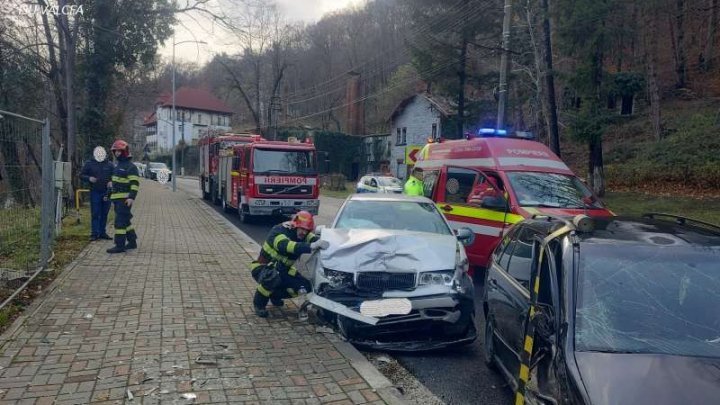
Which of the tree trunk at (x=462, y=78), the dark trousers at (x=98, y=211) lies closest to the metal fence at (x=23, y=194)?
the dark trousers at (x=98, y=211)

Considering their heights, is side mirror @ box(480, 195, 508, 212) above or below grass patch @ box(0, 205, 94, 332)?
above

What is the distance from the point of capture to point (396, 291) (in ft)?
18.3

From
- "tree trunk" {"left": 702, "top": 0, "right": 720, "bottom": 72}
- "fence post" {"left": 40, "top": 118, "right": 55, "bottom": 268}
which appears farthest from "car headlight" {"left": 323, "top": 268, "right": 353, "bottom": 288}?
"tree trunk" {"left": 702, "top": 0, "right": 720, "bottom": 72}

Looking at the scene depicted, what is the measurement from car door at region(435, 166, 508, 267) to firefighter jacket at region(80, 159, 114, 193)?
21.2ft

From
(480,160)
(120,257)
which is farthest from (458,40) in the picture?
(120,257)

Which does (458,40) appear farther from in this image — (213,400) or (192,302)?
(213,400)

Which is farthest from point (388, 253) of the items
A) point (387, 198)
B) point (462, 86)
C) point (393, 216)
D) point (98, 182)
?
point (462, 86)

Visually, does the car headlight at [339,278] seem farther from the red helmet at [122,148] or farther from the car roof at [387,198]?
the red helmet at [122,148]

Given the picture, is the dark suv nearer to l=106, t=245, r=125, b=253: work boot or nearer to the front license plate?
the front license plate

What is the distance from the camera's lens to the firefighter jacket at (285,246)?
20.6 feet

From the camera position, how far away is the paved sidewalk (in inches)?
170

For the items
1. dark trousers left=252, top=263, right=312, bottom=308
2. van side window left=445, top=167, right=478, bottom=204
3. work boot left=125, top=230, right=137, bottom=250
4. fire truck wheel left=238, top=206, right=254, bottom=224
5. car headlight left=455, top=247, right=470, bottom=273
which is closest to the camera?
car headlight left=455, top=247, right=470, bottom=273

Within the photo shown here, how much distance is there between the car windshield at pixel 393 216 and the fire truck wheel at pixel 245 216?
995cm

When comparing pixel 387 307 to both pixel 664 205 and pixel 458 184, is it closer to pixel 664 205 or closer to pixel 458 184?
pixel 458 184
